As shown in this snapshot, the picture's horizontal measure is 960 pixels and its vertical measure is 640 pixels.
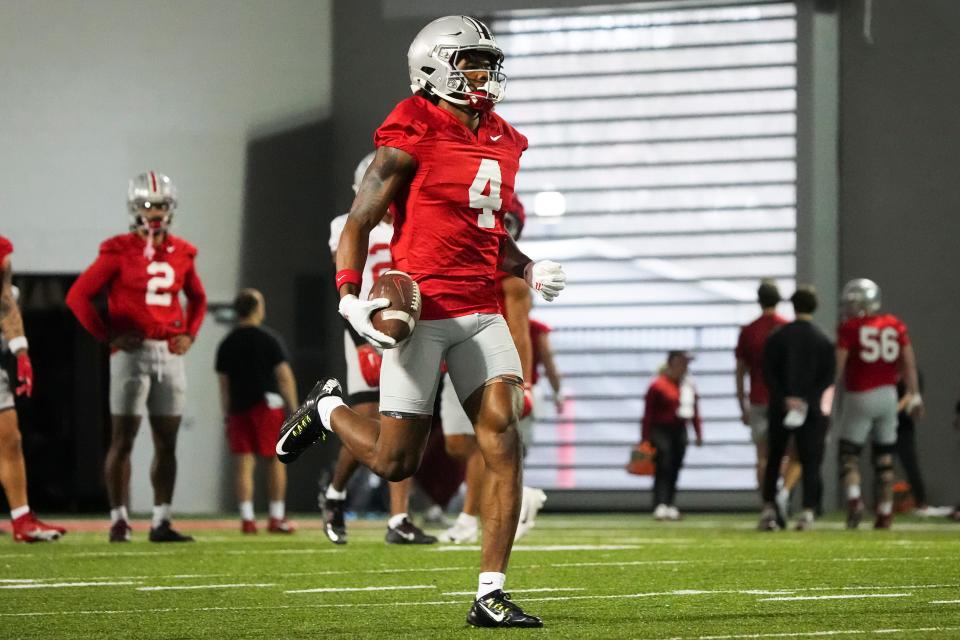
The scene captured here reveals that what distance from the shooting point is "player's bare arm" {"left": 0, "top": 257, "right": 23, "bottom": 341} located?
Result: 961cm

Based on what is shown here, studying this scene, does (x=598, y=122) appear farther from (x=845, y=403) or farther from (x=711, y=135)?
(x=845, y=403)

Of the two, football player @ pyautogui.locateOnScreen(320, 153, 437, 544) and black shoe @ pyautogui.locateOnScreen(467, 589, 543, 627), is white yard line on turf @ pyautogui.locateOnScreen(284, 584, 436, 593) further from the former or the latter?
football player @ pyautogui.locateOnScreen(320, 153, 437, 544)

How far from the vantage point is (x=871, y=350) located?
525 inches

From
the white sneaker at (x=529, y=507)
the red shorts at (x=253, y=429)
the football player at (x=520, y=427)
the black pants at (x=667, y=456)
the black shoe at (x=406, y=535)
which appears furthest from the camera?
the black pants at (x=667, y=456)

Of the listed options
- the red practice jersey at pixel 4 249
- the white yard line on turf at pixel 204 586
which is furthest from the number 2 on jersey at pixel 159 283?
the white yard line on turf at pixel 204 586

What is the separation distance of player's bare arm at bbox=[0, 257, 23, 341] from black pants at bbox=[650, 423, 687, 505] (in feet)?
24.4

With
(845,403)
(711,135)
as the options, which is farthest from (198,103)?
(845,403)

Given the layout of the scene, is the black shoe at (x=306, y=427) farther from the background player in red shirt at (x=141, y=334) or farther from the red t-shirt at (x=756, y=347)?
the red t-shirt at (x=756, y=347)

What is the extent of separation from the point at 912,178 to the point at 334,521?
9.93 meters

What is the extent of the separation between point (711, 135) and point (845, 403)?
4885mm

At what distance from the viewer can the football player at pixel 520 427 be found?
865 centimetres

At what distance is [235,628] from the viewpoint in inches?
208

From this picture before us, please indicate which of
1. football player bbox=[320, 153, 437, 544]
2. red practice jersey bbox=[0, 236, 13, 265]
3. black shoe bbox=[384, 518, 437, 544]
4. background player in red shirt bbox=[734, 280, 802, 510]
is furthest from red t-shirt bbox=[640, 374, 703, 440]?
red practice jersey bbox=[0, 236, 13, 265]

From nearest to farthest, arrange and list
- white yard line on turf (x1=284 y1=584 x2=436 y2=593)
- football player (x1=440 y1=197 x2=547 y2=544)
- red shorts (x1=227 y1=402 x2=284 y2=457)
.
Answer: white yard line on turf (x1=284 y1=584 x2=436 y2=593)
football player (x1=440 y1=197 x2=547 y2=544)
red shorts (x1=227 y1=402 x2=284 y2=457)
